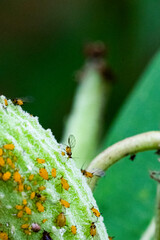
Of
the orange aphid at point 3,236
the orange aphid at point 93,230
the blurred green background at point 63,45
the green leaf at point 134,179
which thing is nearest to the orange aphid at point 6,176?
the orange aphid at point 3,236

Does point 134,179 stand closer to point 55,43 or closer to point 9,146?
point 9,146

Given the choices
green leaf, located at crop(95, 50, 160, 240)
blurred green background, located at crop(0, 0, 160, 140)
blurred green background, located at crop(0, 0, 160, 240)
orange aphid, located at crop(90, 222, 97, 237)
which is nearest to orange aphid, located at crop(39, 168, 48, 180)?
orange aphid, located at crop(90, 222, 97, 237)

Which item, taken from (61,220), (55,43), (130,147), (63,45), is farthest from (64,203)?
(55,43)

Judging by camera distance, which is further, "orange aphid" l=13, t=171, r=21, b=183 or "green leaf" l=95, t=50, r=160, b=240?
"green leaf" l=95, t=50, r=160, b=240

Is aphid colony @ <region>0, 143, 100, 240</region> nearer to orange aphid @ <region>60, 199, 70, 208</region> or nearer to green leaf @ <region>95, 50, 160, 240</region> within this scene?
orange aphid @ <region>60, 199, 70, 208</region>

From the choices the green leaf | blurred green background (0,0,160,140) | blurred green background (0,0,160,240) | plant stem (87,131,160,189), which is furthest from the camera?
blurred green background (0,0,160,140)

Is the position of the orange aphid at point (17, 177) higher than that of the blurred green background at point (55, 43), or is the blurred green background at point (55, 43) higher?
the blurred green background at point (55, 43)

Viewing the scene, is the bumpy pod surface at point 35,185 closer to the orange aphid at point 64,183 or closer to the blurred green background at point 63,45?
the orange aphid at point 64,183
